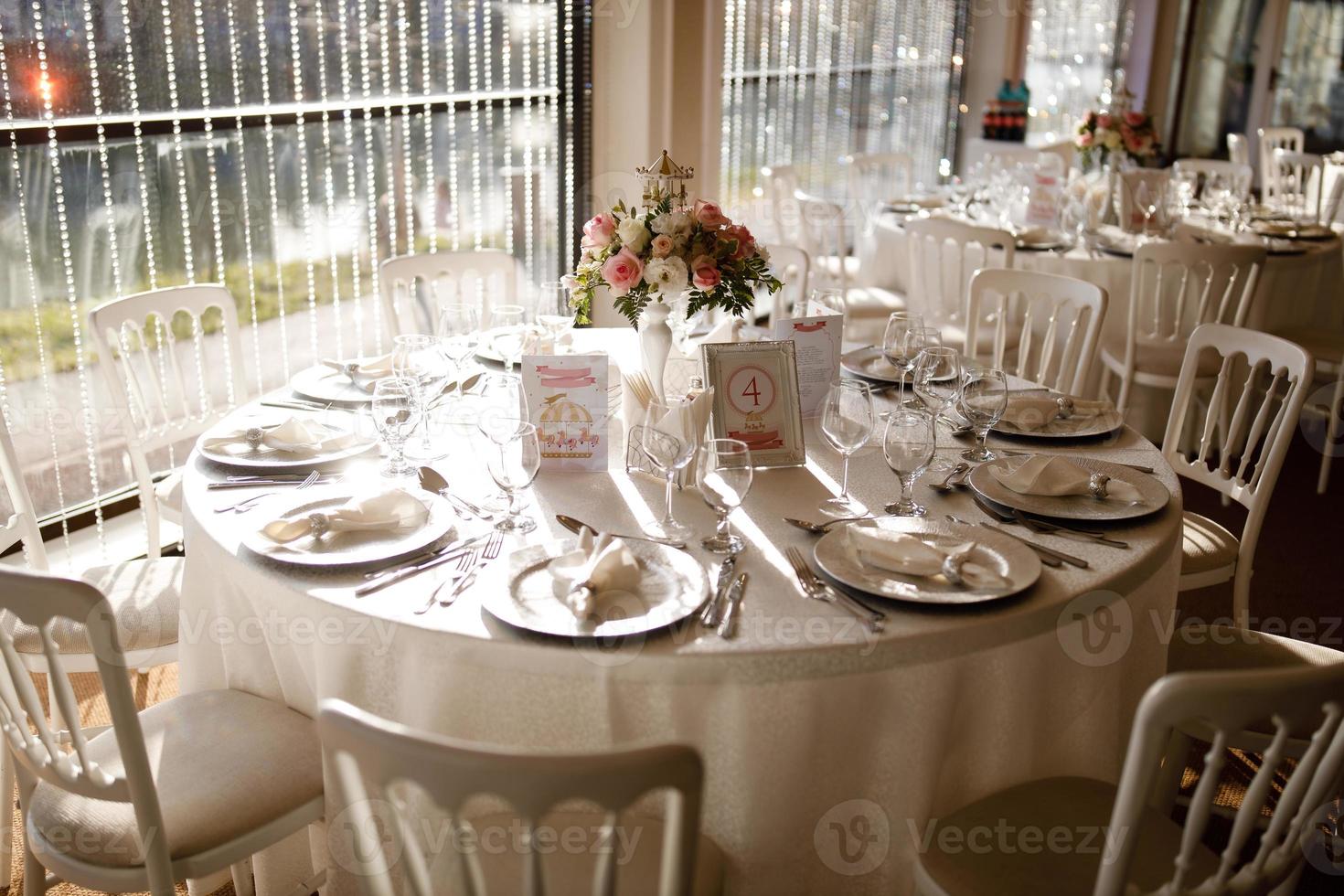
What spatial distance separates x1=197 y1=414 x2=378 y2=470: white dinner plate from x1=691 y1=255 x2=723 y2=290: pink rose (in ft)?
2.24

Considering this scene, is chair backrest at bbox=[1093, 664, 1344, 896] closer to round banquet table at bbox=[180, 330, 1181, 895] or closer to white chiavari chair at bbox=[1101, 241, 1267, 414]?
round banquet table at bbox=[180, 330, 1181, 895]

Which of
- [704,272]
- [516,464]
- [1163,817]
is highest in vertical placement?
[704,272]

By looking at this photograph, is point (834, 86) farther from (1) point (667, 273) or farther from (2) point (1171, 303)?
(1) point (667, 273)

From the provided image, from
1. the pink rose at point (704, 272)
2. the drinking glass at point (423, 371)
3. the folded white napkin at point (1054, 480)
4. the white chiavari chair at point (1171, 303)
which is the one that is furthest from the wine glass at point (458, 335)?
the white chiavari chair at point (1171, 303)

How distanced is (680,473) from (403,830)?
95 cm

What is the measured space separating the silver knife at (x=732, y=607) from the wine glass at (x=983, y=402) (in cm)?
69

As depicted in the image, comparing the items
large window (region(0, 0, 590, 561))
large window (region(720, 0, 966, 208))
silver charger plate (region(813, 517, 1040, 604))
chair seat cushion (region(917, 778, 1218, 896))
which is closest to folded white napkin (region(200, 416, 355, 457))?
silver charger plate (region(813, 517, 1040, 604))

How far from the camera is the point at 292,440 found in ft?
7.20

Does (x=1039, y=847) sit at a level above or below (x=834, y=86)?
below

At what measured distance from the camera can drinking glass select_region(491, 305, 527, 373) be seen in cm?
263

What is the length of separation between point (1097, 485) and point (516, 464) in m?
0.96

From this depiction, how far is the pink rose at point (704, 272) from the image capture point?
84.2 inches

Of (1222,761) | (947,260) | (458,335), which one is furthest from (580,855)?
(947,260)

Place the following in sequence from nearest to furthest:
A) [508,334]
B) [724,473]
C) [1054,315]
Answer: [724,473] → [508,334] → [1054,315]
